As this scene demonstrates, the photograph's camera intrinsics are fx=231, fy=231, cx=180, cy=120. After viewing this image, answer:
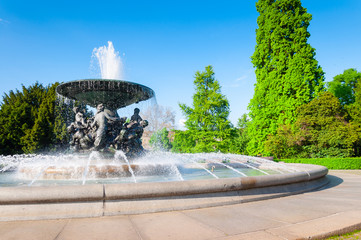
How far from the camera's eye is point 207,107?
27.5 metres

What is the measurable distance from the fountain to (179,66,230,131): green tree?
14.5m

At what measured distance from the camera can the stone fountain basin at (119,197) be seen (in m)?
3.90

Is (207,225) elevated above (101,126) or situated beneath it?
situated beneath

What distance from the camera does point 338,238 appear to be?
3213 mm

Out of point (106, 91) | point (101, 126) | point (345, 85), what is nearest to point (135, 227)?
point (101, 126)

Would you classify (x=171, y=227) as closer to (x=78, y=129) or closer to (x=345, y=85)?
(x=78, y=129)

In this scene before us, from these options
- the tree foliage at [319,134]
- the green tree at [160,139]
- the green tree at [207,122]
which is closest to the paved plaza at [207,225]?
the tree foliage at [319,134]

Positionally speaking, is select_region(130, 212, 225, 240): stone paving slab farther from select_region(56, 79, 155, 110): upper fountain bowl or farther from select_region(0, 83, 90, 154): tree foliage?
select_region(0, 83, 90, 154): tree foliage

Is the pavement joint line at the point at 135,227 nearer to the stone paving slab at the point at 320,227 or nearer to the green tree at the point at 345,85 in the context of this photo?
the stone paving slab at the point at 320,227

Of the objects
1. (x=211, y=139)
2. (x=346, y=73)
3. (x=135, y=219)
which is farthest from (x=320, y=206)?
(x=346, y=73)

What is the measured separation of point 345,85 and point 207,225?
43.7 metres

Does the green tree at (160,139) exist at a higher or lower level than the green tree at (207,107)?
lower

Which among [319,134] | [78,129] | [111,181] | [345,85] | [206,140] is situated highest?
[345,85]

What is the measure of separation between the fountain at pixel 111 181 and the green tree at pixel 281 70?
15352 millimetres
